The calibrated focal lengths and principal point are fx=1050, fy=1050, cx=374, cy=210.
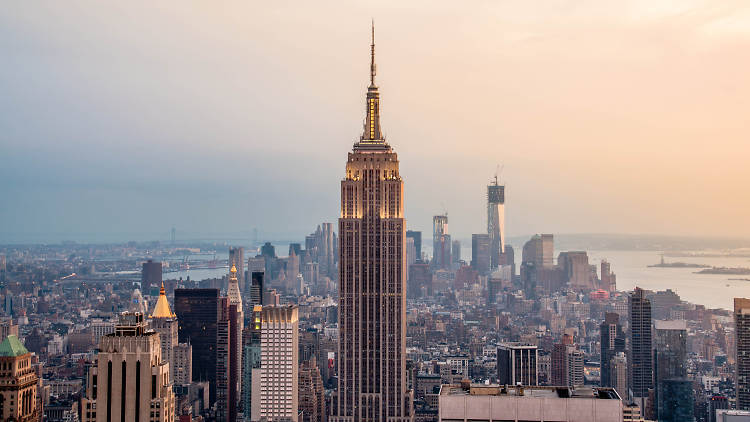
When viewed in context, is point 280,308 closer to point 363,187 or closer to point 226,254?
point 363,187

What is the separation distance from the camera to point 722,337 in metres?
39.1

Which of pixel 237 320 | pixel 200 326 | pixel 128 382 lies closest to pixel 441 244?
pixel 237 320

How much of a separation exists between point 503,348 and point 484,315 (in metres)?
12.1

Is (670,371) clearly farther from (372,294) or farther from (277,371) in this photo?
(277,371)

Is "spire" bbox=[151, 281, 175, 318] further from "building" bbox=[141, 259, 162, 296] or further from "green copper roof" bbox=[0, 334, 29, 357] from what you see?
"green copper roof" bbox=[0, 334, 29, 357]

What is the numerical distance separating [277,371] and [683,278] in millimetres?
13971

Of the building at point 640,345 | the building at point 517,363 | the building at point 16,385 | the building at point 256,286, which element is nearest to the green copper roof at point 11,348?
the building at point 16,385

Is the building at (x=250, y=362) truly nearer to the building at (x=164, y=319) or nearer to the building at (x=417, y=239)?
the building at (x=164, y=319)

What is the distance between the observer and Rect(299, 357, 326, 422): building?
1412 inches

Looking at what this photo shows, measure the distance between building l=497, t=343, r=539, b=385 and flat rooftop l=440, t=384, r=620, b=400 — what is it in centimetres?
2667

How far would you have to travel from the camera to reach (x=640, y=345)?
44219mm

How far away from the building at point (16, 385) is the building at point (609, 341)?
81.4ft

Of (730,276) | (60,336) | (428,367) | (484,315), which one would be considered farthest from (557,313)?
(60,336)

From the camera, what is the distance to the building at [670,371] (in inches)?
1448
